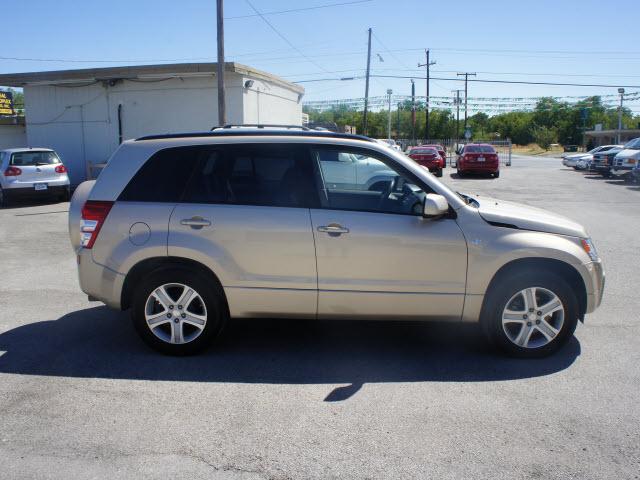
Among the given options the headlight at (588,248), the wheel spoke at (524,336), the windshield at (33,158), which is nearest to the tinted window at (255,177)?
the wheel spoke at (524,336)

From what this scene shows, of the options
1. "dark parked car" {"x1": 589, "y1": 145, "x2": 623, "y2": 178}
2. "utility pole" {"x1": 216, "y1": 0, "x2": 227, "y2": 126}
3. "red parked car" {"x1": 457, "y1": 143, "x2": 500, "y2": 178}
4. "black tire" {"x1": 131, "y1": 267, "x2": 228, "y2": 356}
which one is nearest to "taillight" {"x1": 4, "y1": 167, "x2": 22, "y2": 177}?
"utility pole" {"x1": 216, "y1": 0, "x2": 227, "y2": 126}

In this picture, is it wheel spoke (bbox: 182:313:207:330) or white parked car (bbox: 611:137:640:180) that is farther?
white parked car (bbox: 611:137:640:180)

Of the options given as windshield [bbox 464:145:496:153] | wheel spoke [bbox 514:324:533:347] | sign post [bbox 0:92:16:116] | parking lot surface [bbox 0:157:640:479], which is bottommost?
parking lot surface [bbox 0:157:640:479]

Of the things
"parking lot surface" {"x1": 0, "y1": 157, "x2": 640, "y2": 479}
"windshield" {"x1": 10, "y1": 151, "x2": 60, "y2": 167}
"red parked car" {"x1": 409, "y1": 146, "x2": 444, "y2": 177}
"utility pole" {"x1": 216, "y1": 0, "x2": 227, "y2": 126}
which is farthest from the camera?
"red parked car" {"x1": 409, "y1": 146, "x2": 444, "y2": 177}

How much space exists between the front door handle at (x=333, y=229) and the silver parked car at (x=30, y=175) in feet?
46.9

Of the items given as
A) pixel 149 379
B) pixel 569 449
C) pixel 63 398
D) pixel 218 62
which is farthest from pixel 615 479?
pixel 218 62

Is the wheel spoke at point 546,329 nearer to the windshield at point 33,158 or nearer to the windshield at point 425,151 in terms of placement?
the windshield at point 33,158

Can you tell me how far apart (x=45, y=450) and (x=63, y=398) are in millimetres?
761

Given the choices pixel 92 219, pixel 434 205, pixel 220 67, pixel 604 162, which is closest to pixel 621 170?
pixel 604 162

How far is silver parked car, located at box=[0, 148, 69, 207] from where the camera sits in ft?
54.1

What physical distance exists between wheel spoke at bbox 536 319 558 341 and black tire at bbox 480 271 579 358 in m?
0.03

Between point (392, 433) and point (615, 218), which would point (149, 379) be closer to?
point (392, 433)

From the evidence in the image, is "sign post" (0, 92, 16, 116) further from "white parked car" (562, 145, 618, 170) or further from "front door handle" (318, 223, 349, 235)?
"front door handle" (318, 223, 349, 235)

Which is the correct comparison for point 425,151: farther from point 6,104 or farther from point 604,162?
point 6,104
